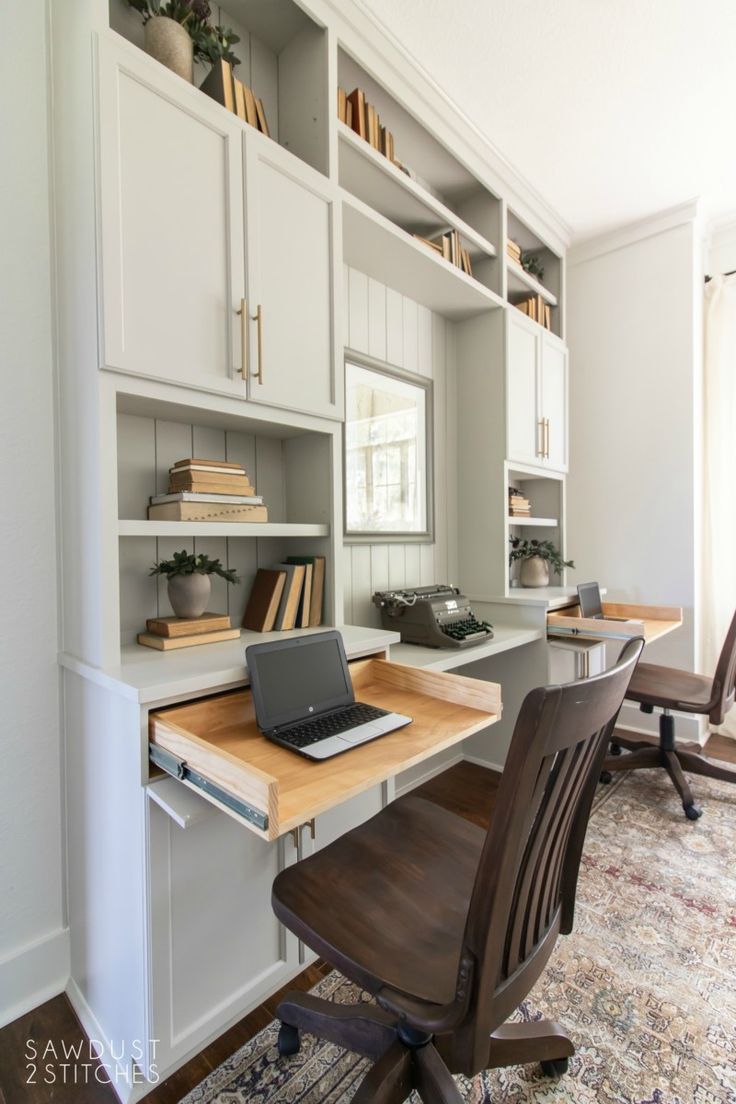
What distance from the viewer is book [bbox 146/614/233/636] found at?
1447 millimetres

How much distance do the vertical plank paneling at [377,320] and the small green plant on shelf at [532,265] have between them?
1.21 metres

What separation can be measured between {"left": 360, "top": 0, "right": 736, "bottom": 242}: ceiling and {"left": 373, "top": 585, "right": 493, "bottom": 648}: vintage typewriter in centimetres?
204

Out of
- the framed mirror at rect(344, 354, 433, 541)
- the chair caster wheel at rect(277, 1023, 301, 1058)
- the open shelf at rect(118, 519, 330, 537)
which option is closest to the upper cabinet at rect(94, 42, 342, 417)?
the open shelf at rect(118, 519, 330, 537)

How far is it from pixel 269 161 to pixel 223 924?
6.67 feet

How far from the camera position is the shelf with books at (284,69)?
5.38 feet

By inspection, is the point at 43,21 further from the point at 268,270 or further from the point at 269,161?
the point at 268,270

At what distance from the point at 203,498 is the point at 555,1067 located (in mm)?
1603

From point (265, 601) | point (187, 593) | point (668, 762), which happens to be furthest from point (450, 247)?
point (668, 762)

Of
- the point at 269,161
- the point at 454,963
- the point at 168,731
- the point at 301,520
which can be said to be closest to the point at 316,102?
the point at 269,161

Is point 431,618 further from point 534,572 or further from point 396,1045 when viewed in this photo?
point 396,1045

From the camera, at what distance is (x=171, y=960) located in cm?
116

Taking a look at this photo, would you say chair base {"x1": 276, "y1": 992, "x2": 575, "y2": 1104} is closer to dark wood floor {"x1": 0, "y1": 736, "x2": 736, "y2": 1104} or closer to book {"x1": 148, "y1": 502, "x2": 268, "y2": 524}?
dark wood floor {"x1": 0, "y1": 736, "x2": 736, "y2": 1104}

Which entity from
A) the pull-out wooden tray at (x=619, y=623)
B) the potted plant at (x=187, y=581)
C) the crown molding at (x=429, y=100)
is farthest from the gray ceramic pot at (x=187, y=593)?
the crown molding at (x=429, y=100)

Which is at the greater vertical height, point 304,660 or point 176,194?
point 176,194
